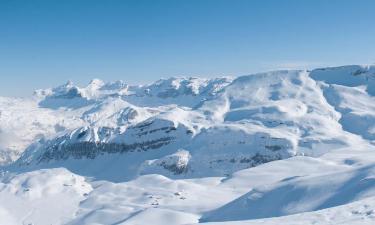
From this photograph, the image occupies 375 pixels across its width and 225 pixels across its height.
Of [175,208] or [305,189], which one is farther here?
[175,208]

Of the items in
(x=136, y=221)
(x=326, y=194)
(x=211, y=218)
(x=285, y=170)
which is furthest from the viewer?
(x=285, y=170)

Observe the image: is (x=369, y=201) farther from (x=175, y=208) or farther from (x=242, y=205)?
(x=175, y=208)

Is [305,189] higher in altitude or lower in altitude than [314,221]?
lower

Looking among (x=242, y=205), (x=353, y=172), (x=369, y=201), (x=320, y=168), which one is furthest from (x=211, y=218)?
(x=320, y=168)

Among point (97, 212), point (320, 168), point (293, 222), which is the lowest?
point (97, 212)

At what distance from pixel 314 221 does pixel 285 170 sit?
161 m

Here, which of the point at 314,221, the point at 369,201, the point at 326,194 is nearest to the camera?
the point at 314,221

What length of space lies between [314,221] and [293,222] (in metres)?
1.79

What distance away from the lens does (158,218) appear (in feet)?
463

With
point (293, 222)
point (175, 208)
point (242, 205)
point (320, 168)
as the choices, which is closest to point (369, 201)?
point (293, 222)

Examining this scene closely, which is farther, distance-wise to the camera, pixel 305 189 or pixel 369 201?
pixel 305 189

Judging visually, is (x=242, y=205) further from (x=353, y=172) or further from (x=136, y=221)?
(x=136, y=221)

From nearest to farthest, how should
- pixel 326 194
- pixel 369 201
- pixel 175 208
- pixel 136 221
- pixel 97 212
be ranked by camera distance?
pixel 369 201 < pixel 326 194 < pixel 136 221 < pixel 175 208 < pixel 97 212

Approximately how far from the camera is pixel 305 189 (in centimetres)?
9775
